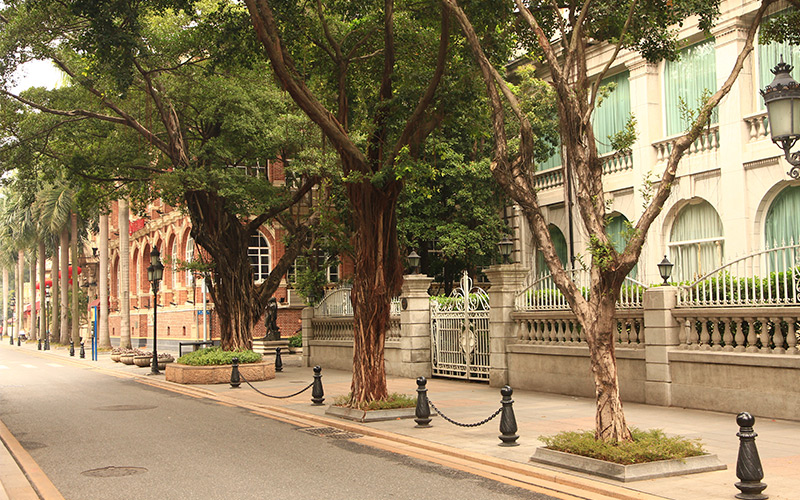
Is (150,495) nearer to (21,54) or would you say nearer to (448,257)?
(21,54)

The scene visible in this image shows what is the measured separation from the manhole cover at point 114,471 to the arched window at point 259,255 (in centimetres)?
3540

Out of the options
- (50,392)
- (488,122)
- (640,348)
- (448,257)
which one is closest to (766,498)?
(640,348)

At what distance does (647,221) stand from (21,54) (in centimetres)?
1815

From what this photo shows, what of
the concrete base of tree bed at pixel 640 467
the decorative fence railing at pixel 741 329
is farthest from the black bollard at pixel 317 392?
the concrete base of tree bed at pixel 640 467

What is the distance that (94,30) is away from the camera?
52.9 feet

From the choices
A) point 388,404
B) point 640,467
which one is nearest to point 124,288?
point 388,404

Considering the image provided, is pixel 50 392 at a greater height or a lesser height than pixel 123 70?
lesser

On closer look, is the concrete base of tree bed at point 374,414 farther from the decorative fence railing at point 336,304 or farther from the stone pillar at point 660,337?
the decorative fence railing at point 336,304

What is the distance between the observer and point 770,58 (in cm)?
2191

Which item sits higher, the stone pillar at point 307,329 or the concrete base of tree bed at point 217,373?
the stone pillar at point 307,329

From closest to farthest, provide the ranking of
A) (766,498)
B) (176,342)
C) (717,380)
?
(766,498) < (717,380) < (176,342)

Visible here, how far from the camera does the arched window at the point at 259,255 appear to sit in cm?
4578

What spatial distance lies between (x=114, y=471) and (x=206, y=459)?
4.03ft

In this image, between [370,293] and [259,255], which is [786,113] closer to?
[370,293]
